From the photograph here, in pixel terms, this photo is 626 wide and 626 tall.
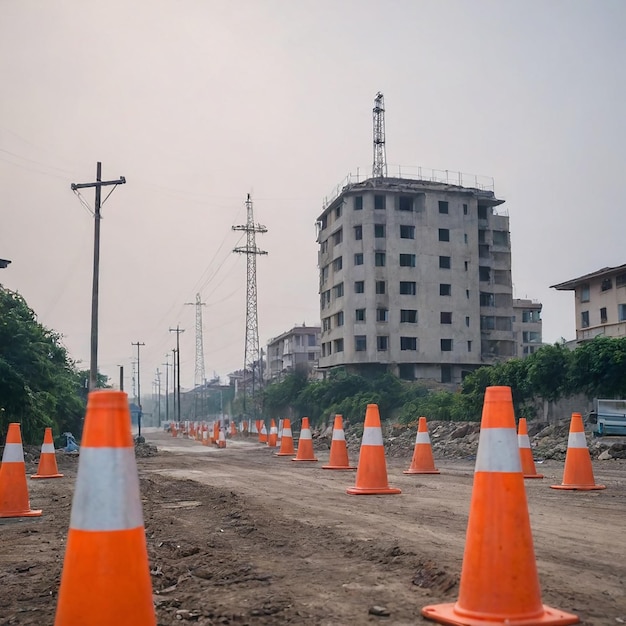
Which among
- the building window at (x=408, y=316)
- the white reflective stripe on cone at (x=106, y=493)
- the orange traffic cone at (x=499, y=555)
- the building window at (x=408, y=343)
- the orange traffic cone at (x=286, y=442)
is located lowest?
the orange traffic cone at (x=286, y=442)

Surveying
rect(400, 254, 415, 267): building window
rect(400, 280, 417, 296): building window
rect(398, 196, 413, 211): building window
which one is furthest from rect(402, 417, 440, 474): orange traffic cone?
rect(398, 196, 413, 211): building window

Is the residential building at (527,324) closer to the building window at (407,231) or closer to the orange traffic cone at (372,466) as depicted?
the building window at (407,231)

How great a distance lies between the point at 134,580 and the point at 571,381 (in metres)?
31.5

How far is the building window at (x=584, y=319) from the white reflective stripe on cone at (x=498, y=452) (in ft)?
179

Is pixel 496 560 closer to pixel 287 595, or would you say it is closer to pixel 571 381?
pixel 287 595

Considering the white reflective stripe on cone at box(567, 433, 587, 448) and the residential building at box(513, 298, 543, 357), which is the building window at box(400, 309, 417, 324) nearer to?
the residential building at box(513, 298, 543, 357)

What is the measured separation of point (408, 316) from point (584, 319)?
53.1 ft

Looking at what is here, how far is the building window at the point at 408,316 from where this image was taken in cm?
6756

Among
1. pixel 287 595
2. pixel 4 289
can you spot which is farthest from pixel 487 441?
pixel 4 289

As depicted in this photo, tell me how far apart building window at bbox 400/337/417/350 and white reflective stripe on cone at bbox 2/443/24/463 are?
5835 cm

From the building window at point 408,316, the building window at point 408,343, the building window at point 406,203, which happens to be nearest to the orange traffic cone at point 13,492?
the building window at point 408,343

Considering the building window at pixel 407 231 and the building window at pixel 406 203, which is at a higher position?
the building window at pixel 406 203

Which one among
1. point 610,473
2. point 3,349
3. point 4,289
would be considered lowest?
point 610,473

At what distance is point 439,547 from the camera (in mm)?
5996
